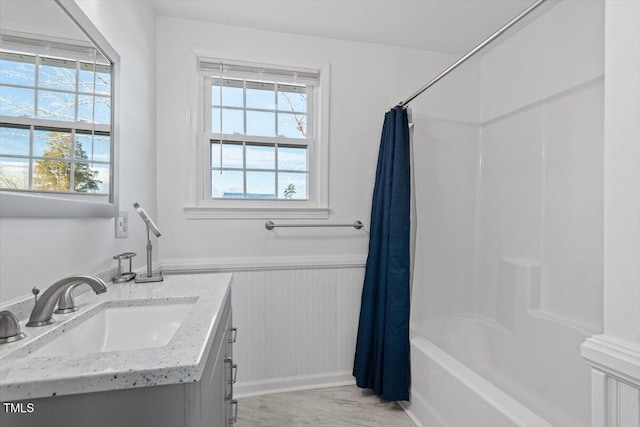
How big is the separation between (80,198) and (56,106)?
32 cm

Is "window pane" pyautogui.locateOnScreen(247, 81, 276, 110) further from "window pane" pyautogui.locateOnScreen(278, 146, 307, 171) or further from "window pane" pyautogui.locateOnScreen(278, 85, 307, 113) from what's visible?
"window pane" pyautogui.locateOnScreen(278, 146, 307, 171)

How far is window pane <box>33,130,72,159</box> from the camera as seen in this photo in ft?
2.98

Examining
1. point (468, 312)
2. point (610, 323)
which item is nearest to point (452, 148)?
point (468, 312)

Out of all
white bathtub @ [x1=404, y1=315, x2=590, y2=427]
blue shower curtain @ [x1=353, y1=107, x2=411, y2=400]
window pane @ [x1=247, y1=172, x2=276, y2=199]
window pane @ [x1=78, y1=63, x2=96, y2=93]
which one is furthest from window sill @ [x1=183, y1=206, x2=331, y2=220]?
white bathtub @ [x1=404, y1=315, x2=590, y2=427]

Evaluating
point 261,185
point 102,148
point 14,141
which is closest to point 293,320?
point 261,185

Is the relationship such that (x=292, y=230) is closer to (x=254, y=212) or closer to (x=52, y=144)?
(x=254, y=212)

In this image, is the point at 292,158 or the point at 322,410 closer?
the point at 322,410

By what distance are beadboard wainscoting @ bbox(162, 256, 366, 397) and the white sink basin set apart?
0.89 meters

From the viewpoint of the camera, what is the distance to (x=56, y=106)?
988mm

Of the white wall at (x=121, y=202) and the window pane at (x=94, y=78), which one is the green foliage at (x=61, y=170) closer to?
the white wall at (x=121, y=202)

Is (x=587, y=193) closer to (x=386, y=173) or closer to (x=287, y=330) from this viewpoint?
(x=386, y=173)

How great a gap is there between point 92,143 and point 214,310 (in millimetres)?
839

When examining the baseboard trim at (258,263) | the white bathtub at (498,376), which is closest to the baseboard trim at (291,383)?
the white bathtub at (498,376)

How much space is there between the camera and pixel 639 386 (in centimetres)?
70
